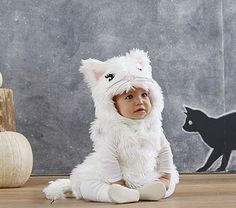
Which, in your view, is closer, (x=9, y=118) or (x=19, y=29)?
(x=9, y=118)

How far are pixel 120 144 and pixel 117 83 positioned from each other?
222mm

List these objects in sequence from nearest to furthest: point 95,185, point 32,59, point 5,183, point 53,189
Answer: point 95,185, point 53,189, point 5,183, point 32,59

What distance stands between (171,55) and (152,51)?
109 mm

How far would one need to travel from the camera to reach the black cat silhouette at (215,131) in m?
2.93

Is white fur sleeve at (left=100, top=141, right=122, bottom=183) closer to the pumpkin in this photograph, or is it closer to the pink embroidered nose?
the pink embroidered nose

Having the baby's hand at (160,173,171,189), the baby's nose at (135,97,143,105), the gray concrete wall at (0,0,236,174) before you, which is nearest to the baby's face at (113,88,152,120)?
the baby's nose at (135,97,143,105)

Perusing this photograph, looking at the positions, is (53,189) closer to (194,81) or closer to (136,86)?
(136,86)

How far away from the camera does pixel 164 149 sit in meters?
1.98

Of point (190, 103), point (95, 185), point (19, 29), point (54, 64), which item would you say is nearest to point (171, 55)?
point (190, 103)

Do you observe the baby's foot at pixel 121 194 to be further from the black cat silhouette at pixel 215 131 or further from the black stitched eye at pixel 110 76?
the black cat silhouette at pixel 215 131

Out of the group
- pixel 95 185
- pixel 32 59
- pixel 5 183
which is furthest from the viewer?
pixel 32 59

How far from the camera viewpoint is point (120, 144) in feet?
6.19

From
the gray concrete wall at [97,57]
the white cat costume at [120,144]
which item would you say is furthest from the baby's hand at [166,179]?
the gray concrete wall at [97,57]

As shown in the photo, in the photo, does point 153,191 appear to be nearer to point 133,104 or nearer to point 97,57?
point 133,104
